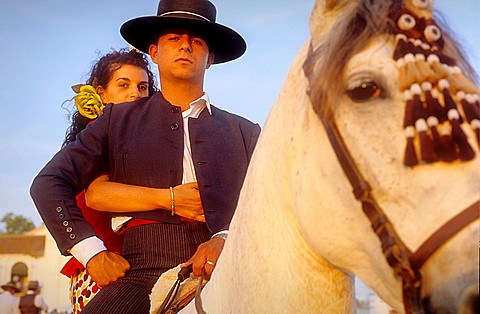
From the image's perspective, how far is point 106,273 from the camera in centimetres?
282

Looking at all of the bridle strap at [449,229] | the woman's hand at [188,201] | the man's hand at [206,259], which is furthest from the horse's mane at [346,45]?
the woman's hand at [188,201]

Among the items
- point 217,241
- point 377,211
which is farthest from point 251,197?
point 217,241

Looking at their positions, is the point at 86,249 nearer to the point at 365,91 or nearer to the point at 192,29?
the point at 192,29

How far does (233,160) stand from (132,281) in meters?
0.93

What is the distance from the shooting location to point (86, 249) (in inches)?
111

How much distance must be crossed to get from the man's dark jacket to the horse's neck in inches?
41.2

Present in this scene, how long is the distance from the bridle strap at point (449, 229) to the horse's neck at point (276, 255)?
432 millimetres

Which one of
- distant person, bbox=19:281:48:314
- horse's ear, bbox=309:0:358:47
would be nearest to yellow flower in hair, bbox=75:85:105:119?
horse's ear, bbox=309:0:358:47

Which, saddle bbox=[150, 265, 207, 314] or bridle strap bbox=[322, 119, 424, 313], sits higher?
bridle strap bbox=[322, 119, 424, 313]

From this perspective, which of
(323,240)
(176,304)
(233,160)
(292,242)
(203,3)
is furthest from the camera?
(203,3)

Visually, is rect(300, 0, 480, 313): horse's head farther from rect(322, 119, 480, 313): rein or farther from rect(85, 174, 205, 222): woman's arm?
rect(85, 174, 205, 222): woman's arm

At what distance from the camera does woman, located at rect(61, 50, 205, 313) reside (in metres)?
2.98

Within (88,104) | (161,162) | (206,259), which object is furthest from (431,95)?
(88,104)

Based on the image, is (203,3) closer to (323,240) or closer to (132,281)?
(132,281)
